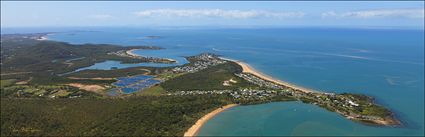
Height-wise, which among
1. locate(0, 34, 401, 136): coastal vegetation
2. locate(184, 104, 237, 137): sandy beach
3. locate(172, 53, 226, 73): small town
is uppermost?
locate(172, 53, 226, 73): small town

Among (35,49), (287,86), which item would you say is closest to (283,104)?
(287,86)

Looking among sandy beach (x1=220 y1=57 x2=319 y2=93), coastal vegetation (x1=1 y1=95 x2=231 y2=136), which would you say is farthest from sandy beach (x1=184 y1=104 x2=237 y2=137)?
sandy beach (x1=220 y1=57 x2=319 y2=93)

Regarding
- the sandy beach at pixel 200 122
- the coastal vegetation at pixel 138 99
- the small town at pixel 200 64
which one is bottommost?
the sandy beach at pixel 200 122

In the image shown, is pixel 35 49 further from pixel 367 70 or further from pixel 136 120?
pixel 367 70

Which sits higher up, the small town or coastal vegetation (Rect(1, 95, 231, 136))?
the small town

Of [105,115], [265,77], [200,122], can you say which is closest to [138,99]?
[105,115]

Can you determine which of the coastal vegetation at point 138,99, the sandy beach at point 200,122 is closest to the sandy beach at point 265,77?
the coastal vegetation at point 138,99

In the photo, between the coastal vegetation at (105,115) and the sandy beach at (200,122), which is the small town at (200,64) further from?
the sandy beach at (200,122)

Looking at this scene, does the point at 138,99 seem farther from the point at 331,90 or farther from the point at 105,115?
the point at 331,90

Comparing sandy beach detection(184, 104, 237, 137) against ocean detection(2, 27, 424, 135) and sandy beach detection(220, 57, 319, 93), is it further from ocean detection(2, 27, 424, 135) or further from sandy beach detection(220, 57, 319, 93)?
sandy beach detection(220, 57, 319, 93)

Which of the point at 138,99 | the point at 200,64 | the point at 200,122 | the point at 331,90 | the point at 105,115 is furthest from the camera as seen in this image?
the point at 200,64

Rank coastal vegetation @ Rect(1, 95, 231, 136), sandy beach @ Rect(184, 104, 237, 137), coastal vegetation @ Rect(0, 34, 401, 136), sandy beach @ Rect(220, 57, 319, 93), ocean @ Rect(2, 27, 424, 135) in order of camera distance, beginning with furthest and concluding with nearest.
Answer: sandy beach @ Rect(220, 57, 319, 93) → ocean @ Rect(2, 27, 424, 135) → coastal vegetation @ Rect(0, 34, 401, 136) → sandy beach @ Rect(184, 104, 237, 137) → coastal vegetation @ Rect(1, 95, 231, 136)
